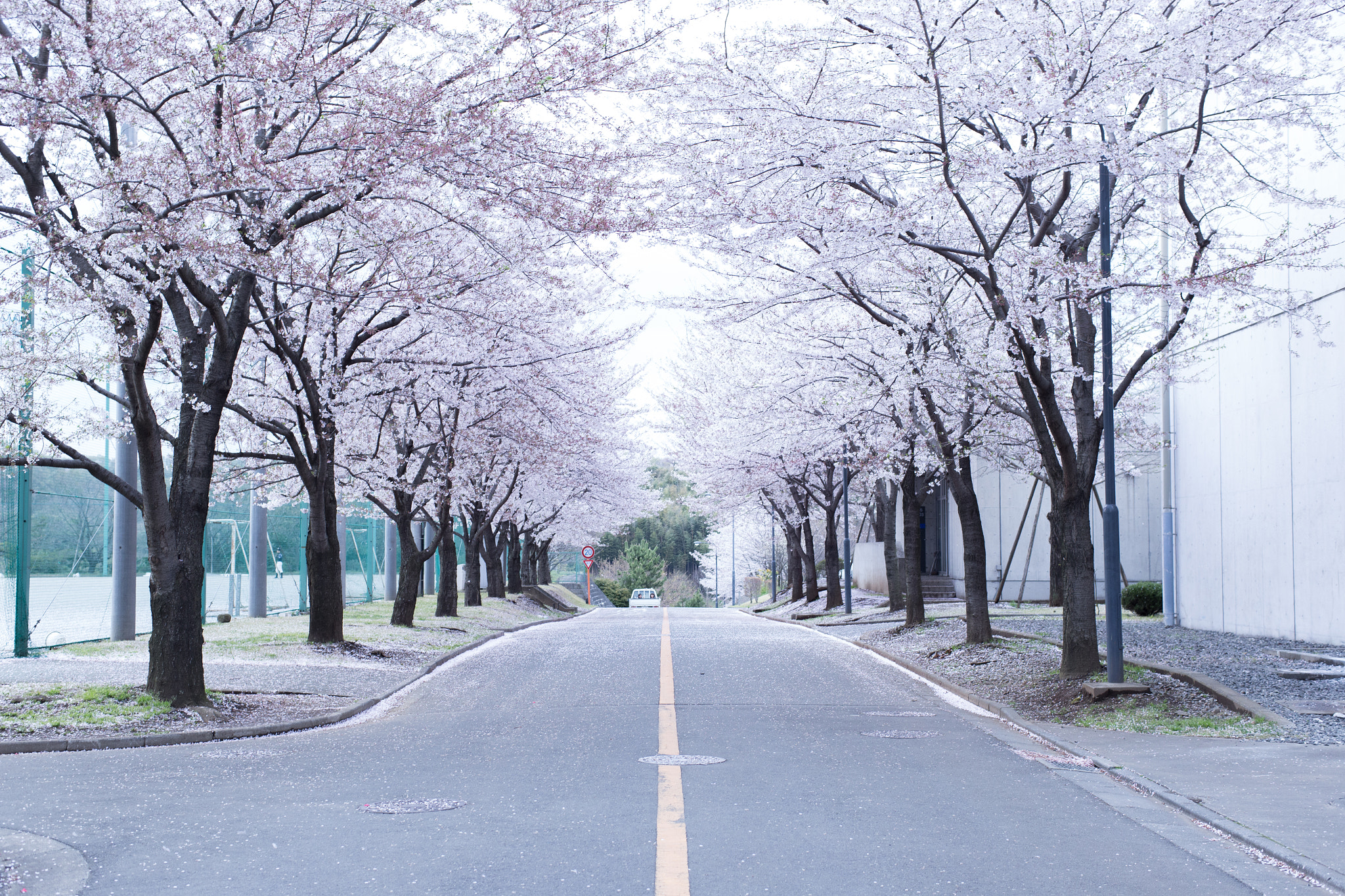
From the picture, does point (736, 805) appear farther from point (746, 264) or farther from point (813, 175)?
point (746, 264)

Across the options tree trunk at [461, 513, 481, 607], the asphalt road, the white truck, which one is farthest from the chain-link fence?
the white truck

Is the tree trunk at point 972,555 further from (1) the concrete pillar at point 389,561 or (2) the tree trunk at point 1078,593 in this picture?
(1) the concrete pillar at point 389,561

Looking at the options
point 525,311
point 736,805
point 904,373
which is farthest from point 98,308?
point 904,373

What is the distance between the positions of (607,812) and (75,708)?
6770mm

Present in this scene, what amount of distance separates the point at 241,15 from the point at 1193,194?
1188 cm

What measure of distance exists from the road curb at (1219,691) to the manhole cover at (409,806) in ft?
26.1

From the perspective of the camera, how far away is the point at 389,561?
44031mm

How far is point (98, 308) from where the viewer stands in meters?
10.7

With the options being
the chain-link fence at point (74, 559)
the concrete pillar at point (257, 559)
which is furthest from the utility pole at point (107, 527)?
the concrete pillar at point (257, 559)

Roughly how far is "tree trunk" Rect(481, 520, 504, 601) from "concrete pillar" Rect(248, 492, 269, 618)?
436 inches

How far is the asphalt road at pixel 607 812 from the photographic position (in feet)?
19.3

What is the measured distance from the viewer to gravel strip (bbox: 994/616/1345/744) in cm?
1137

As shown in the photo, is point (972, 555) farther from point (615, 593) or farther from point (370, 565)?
point (615, 593)

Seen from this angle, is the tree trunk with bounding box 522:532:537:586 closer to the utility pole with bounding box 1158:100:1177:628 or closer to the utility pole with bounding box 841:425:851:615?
the utility pole with bounding box 841:425:851:615
